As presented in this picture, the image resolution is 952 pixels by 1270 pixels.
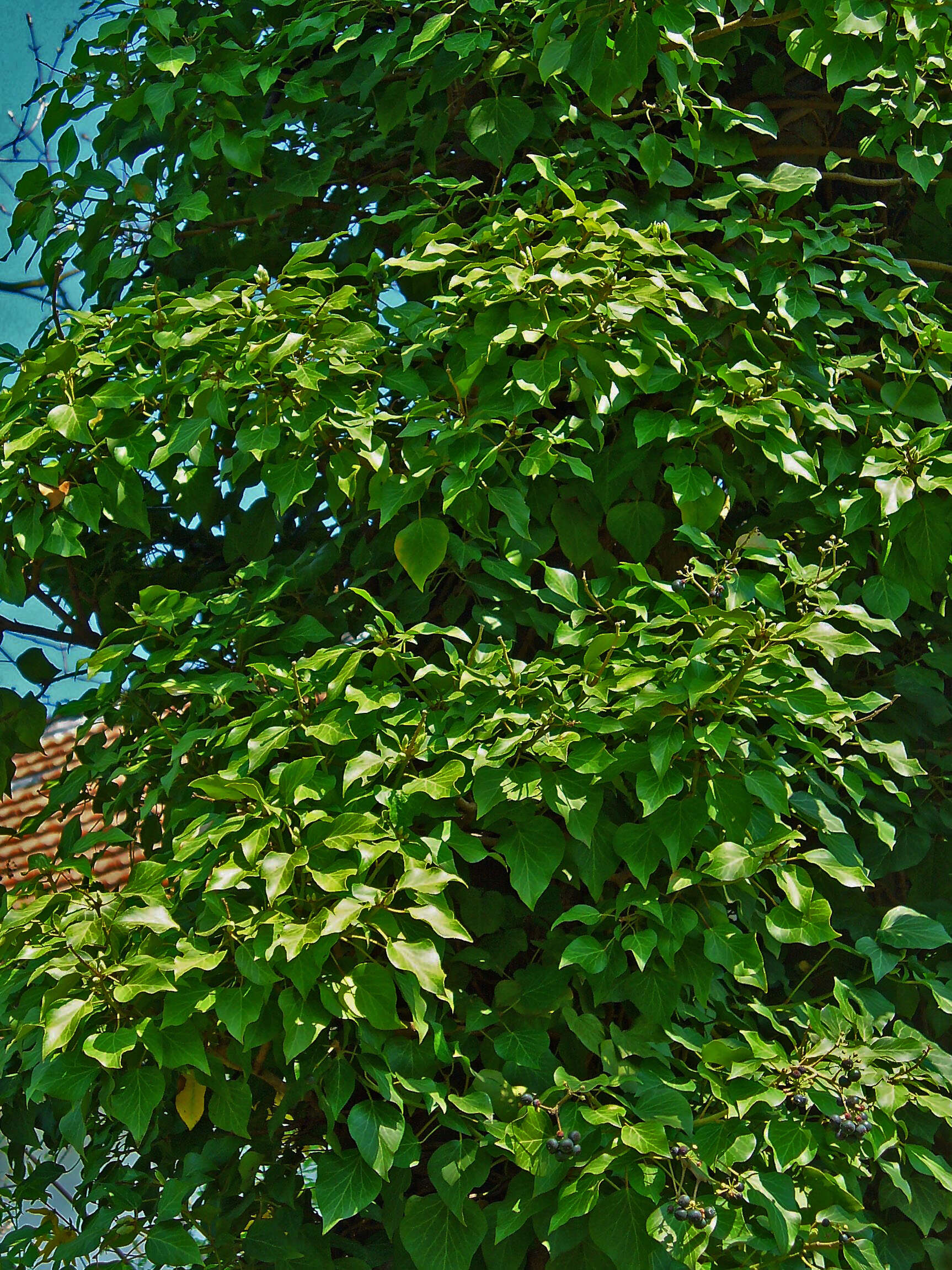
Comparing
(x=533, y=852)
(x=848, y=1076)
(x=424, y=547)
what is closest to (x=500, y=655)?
(x=424, y=547)

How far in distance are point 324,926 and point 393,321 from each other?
1134mm

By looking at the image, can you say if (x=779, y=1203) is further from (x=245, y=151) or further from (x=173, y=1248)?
(x=245, y=151)

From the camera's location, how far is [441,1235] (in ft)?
6.49

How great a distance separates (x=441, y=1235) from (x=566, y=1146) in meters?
0.29

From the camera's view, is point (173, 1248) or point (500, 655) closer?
point (173, 1248)

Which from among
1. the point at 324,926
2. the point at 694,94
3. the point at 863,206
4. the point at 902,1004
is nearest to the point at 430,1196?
the point at 324,926

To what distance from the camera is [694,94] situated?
8.57 ft

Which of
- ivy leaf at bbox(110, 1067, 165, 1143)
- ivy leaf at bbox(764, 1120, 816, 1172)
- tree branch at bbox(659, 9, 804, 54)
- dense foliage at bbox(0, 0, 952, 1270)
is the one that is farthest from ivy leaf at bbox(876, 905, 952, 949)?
tree branch at bbox(659, 9, 804, 54)

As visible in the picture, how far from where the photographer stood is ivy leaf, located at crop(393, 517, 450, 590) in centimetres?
213

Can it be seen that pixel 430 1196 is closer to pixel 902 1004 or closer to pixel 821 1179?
pixel 821 1179

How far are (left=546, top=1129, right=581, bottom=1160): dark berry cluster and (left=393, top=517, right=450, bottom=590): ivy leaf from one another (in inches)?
35.0

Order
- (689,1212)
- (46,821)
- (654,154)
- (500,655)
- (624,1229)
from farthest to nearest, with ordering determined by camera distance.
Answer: (46,821)
(654,154)
(500,655)
(624,1229)
(689,1212)

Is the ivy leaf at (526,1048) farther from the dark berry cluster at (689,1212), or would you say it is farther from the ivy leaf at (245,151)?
the ivy leaf at (245,151)

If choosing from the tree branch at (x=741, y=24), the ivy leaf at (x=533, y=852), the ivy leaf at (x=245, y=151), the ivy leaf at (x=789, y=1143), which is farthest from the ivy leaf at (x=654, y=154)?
A: the ivy leaf at (x=789, y=1143)
